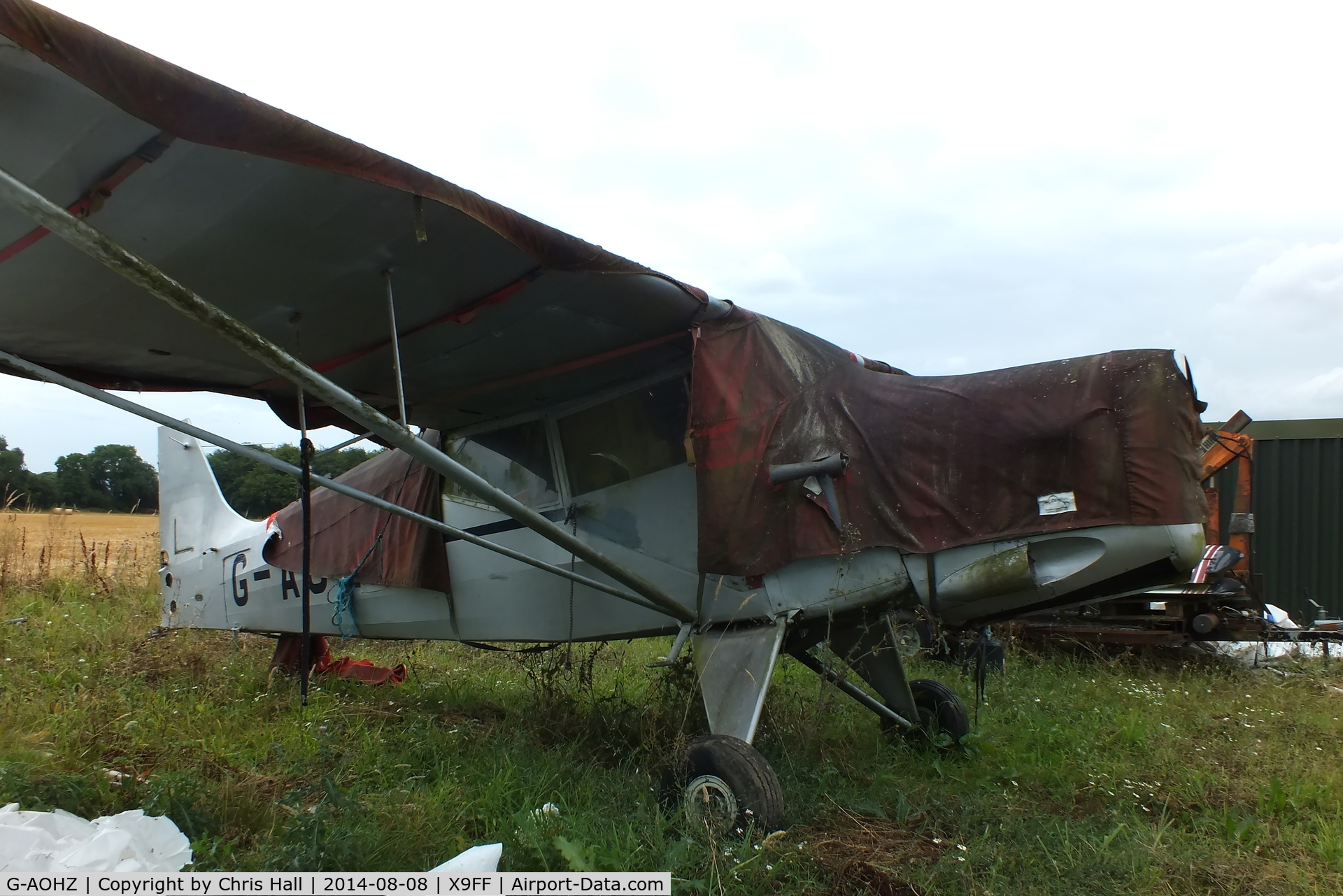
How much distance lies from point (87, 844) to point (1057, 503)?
3555mm

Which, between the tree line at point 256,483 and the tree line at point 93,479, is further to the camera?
→ the tree line at point 93,479

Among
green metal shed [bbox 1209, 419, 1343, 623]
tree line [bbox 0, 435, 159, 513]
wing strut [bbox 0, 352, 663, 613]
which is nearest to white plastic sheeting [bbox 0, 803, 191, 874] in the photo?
wing strut [bbox 0, 352, 663, 613]

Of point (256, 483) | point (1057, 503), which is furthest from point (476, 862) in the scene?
point (256, 483)

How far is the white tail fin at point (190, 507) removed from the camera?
6.43 m

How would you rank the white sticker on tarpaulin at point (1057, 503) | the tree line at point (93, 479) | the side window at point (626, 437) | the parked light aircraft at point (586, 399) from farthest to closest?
the tree line at point (93, 479) → the side window at point (626, 437) → the white sticker on tarpaulin at point (1057, 503) → the parked light aircraft at point (586, 399)

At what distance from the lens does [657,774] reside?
13.2 feet

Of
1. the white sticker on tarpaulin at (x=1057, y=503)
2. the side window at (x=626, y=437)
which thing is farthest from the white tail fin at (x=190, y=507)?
the white sticker on tarpaulin at (x=1057, y=503)

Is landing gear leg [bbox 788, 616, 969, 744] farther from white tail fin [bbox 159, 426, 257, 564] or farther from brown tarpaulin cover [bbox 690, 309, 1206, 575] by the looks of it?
white tail fin [bbox 159, 426, 257, 564]

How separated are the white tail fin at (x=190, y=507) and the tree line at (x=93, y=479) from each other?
2760cm

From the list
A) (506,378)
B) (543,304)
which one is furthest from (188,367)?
(543,304)

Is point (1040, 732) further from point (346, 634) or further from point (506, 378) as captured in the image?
point (346, 634)

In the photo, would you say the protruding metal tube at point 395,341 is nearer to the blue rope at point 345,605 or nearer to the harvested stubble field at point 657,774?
the harvested stubble field at point 657,774

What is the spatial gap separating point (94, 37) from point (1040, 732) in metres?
5.39

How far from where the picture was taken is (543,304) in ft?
11.9
